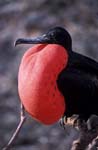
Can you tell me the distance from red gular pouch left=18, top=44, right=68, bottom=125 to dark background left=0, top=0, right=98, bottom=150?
1.36m

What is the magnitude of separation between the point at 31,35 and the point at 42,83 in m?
2.20

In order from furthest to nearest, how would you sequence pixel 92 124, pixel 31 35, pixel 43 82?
pixel 31 35 < pixel 92 124 < pixel 43 82

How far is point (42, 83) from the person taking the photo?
7.42 ft

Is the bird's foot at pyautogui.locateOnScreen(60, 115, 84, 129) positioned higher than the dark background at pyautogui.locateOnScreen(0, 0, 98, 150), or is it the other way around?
the bird's foot at pyautogui.locateOnScreen(60, 115, 84, 129)

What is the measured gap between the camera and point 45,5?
15.9 ft

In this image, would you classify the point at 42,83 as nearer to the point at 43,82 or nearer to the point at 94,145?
the point at 43,82

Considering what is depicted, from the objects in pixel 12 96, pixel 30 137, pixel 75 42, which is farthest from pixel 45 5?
pixel 30 137

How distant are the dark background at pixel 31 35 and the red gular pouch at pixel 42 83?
4.47 ft

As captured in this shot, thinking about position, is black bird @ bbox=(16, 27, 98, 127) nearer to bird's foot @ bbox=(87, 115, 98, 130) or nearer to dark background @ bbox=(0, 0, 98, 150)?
bird's foot @ bbox=(87, 115, 98, 130)

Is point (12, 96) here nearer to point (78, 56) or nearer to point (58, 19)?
point (58, 19)

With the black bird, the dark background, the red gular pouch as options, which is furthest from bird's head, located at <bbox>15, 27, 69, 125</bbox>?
the dark background

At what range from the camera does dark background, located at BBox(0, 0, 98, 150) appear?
3.79 metres

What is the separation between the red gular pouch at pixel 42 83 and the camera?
2258 mm

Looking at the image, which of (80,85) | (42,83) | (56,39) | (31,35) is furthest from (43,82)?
(31,35)
